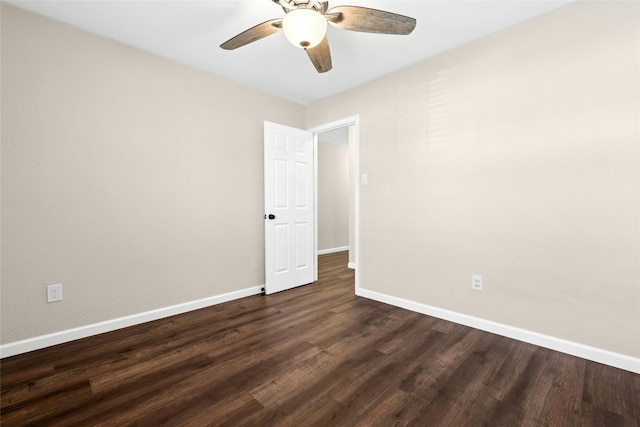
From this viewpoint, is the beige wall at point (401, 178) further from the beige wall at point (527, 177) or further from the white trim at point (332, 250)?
the white trim at point (332, 250)

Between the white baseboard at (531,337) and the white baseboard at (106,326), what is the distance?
194 centimetres

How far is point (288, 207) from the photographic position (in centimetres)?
362

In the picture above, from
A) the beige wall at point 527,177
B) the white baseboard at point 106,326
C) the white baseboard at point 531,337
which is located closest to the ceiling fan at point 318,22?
the beige wall at point 527,177

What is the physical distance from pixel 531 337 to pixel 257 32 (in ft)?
9.98

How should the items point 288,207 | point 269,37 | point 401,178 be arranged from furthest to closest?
point 288,207 < point 401,178 < point 269,37

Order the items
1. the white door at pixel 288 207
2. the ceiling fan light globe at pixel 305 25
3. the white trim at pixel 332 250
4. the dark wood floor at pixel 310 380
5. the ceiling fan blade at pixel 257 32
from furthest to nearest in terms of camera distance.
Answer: the white trim at pixel 332 250 < the white door at pixel 288 207 < the ceiling fan blade at pixel 257 32 < the ceiling fan light globe at pixel 305 25 < the dark wood floor at pixel 310 380

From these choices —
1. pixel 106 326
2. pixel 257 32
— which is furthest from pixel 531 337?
pixel 106 326

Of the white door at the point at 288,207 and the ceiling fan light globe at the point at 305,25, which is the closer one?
the ceiling fan light globe at the point at 305,25

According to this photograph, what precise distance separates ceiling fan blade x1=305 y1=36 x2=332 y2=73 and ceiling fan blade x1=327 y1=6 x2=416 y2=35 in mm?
175

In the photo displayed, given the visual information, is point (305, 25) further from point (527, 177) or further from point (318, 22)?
point (527, 177)

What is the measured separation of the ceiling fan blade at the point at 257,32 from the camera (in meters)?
1.83

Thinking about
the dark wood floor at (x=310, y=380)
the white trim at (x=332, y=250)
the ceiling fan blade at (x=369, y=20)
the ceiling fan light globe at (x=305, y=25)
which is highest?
the ceiling fan blade at (x=369, y=20)

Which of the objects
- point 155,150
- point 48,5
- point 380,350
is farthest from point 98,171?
point 380,350

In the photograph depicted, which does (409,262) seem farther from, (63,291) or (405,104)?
(63,291)
